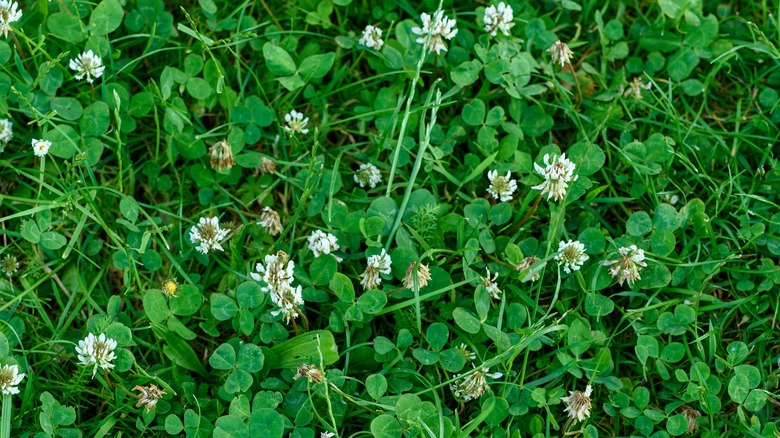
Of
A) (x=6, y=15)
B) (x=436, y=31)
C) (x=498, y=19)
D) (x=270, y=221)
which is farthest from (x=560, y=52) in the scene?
(x=6, y=15)

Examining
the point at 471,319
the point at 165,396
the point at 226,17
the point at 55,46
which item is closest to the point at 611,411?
the point at 471,319

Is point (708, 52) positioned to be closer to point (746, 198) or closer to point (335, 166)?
point (746, 198)

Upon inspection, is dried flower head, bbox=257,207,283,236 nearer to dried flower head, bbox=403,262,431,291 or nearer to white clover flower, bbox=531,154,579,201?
dried flower head, bbox=403,262,431,291

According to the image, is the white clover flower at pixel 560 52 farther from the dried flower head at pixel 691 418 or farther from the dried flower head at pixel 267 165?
the dried flower head at pixel 691 418

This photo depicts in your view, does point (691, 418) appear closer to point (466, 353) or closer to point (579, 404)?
point (579, 404)

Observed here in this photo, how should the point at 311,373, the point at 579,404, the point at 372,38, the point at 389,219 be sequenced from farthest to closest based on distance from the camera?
the point at 372,38 → the point at 389,219 → the point at 579,404 → the point at 311,373

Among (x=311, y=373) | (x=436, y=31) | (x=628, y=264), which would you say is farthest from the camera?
(x=436, y=31)
